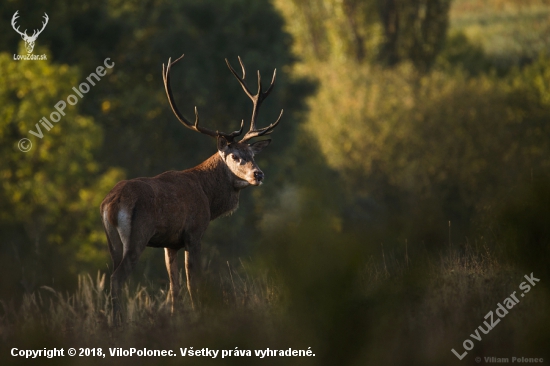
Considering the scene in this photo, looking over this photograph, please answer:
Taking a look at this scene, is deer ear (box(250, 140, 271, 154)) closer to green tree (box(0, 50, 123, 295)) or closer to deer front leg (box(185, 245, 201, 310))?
deer front leg (box(185, 245, 201, 310))

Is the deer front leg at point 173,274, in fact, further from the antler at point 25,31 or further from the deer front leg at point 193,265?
the antler at point 25,31

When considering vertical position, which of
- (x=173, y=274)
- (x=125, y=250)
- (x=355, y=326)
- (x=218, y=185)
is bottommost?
(x=355, y=326)

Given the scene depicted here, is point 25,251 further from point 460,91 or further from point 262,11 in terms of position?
point 460,91

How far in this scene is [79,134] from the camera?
1140 inches

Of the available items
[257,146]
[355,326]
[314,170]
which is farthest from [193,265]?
[314,170]

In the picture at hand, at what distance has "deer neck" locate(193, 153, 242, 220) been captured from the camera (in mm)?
10781

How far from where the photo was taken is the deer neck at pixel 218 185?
10.8m

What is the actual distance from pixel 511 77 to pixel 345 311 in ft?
154

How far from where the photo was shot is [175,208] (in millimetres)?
9648

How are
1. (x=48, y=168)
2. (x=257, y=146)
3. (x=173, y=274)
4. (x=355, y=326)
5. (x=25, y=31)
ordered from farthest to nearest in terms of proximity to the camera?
1. (x=25, y=31)
2. (x=48, y=168)
3. (x=257, y=146)
4. (x=173, y=274)
5. (x=355, y=326)

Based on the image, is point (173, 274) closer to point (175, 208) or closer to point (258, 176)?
point (175, 208)

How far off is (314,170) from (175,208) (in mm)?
34048

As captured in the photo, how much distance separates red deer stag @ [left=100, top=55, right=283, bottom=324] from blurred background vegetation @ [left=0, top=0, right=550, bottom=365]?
1.47ft

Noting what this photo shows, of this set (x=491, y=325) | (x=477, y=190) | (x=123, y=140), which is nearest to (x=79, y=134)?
(x=123, y=140)
